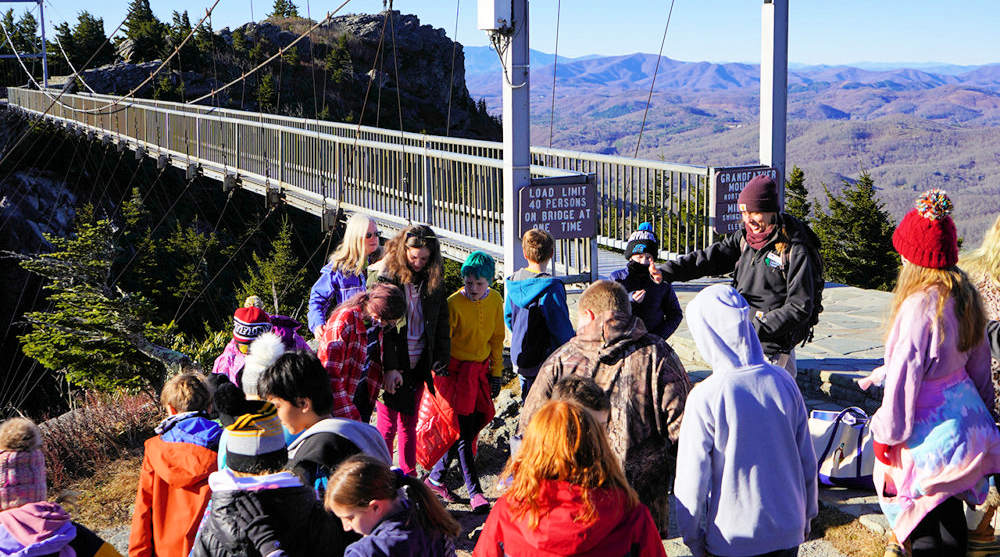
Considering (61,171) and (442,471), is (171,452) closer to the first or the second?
(442,471)

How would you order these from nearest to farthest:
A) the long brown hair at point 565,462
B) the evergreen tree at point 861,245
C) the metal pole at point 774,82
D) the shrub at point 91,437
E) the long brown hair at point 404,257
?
the long brown hair at point 565,462 → the long brown hair at point 404,257 → the shrub at point 91,437 → the metal pole at point 774,82 → the evergreen tree at point 861,245

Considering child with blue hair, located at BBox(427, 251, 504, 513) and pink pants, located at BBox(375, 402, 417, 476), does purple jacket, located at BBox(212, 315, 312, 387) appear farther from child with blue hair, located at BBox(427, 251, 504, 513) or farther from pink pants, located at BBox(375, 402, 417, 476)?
A: child with blue hair, located at BBox(427, 251, 504, 513)

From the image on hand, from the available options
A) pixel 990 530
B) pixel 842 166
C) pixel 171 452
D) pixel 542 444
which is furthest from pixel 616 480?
pixel 842 166

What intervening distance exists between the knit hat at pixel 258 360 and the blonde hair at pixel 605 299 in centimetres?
118

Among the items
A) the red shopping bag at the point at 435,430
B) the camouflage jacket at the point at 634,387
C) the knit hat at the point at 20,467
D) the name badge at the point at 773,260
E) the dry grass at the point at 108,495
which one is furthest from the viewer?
the dry grass at the point at 108,495

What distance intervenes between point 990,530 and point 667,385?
146 cm

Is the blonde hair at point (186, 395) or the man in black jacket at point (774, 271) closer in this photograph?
the blonde hair at point (186, 395)

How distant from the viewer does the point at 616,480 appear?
2785mm

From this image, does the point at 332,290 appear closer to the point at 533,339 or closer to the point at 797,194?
the point at 533,339

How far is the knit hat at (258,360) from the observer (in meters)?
3.71

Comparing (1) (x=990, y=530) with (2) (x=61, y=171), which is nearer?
(1) (x=990, y=530)

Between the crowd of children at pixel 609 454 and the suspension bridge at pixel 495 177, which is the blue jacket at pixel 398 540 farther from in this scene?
the suspension bridge at pixel 495 177

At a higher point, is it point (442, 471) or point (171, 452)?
point (171, 452)

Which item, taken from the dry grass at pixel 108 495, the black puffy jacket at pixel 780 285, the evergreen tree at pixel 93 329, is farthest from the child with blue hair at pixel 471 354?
the evergreen tree at pixel 93 329
